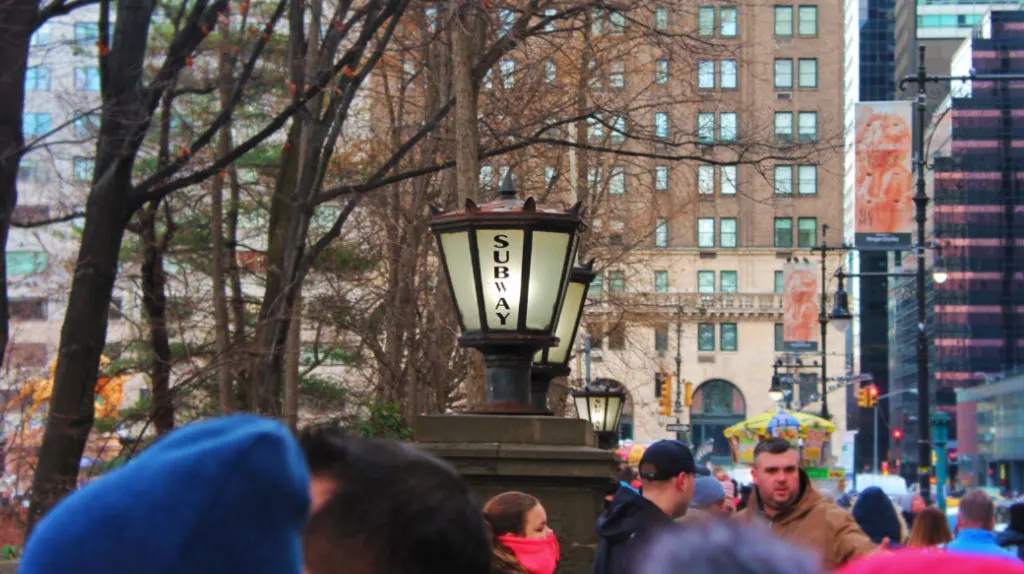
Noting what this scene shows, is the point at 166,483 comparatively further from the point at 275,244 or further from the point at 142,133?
the point at 275,244

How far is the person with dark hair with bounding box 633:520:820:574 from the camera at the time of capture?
1813 mm

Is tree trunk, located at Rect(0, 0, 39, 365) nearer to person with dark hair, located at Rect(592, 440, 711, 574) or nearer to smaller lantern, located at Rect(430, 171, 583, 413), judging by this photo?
smaller lantern, located at Rect(430, 171, 583, 413)

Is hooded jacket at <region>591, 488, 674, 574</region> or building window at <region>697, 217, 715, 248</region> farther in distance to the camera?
building window at <region>697, 217, 715, 248</region>

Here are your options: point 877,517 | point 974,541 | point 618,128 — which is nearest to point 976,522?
point 974,541

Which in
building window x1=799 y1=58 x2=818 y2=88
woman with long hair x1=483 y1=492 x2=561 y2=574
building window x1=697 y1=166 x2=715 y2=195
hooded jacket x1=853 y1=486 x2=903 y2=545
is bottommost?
hooded jacket x1=853 y1=486 x2=903 y2=545

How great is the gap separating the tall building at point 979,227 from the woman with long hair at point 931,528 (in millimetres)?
102202

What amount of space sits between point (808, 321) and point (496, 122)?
25.5 metres

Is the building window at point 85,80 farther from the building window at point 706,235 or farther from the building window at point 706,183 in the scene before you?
the building window at point 706,235

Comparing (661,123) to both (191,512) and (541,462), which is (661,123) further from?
(191,512)

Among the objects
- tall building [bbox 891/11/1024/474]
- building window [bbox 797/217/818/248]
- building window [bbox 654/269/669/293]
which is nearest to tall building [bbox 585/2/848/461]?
building window [bbox 797/217/818/248]

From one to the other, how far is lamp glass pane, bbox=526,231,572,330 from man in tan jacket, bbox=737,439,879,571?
1390mm

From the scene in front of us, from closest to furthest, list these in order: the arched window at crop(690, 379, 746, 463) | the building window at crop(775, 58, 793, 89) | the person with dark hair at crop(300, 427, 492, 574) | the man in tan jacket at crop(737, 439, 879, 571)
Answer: the person with dark hair at crop(300, 427, 492, 574), the man in tan jacket at crop(737, 439, 879, 571), the building window at crop(775, 58, 793, 89), the arched window at crop(690, 379, 746, 463)

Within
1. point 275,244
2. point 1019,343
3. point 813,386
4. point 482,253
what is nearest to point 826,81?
point 813,386

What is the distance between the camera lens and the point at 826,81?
6769 centimetres
